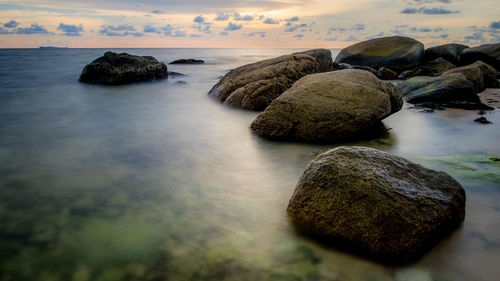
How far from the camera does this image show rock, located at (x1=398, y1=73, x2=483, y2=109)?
8086 millimetres

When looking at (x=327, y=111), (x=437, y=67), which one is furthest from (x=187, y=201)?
(x=437, y=67)

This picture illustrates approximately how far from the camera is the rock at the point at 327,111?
5.03 m

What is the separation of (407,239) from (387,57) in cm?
1873

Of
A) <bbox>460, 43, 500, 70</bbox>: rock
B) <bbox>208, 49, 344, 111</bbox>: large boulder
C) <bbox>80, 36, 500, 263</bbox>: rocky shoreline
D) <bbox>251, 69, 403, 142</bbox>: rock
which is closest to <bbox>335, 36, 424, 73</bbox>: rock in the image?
<bbox>460, 43, 500, 70</bbox>: rock

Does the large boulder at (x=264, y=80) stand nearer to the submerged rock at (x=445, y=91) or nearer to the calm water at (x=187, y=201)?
the calm water at (x=187, y=201)

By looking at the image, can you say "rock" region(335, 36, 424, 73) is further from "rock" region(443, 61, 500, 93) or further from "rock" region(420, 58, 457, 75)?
"rock" region(443, 61, 500, 93)

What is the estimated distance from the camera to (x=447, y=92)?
8.21m

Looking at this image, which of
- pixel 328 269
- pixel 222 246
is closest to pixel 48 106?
pixel 222 246

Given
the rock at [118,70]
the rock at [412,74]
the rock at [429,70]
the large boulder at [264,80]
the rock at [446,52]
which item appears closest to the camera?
the large boulder at [264,80]

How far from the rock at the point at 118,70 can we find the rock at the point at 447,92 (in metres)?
9.81

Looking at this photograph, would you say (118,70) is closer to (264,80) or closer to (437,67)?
(264,80)

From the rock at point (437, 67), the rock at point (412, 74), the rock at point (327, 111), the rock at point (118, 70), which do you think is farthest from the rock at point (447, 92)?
the rock at point (118, 70)

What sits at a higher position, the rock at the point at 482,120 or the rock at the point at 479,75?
the rock at the point at 479,75

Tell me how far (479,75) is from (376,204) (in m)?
10.5
